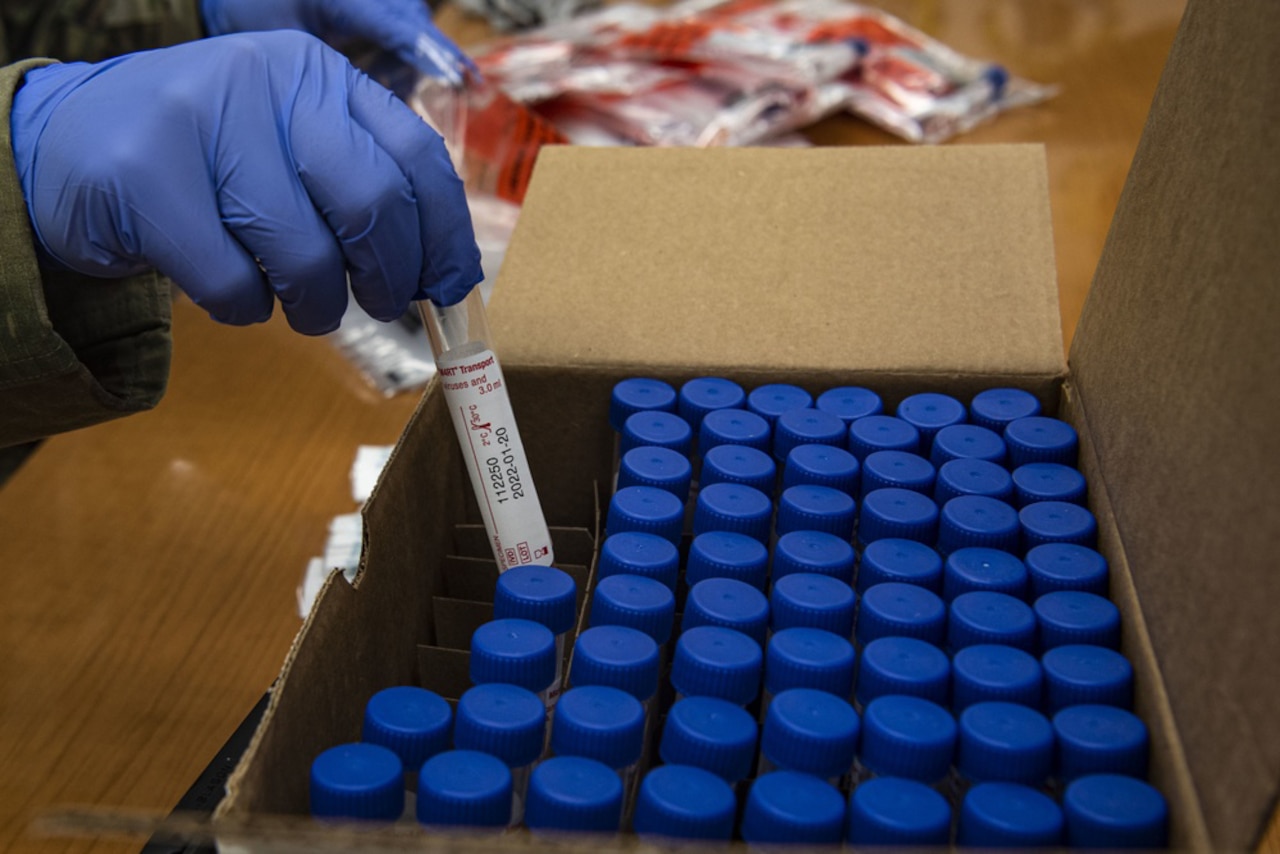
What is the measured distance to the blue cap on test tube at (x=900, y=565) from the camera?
23.8 inches

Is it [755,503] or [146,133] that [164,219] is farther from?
[755,503]

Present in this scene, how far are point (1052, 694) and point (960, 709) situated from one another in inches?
1.7

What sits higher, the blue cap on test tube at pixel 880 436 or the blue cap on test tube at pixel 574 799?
the blue cap on test tube at pixel 574 799

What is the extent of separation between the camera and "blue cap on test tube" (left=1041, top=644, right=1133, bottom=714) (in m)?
0.53

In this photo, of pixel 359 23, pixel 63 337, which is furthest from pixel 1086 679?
pixel 359 23

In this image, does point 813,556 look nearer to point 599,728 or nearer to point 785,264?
point 599,728

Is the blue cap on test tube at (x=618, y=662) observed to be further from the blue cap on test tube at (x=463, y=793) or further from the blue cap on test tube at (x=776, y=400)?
the blue cap on test tube at (x=776, y=400)

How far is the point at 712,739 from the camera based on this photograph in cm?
50

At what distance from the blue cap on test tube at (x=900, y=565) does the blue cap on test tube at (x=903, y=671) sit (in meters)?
0.05

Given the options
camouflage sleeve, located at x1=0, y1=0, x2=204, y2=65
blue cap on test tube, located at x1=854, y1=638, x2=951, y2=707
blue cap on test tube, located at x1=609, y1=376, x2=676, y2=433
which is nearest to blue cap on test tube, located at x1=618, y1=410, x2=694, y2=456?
blue cap on test tube, located at x1=609, y1=376, x2=676, y2=433

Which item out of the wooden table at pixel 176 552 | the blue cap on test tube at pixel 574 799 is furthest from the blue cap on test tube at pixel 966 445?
the wooden table at pixel 176 552

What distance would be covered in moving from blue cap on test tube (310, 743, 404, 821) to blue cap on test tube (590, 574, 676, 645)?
0.13 metres

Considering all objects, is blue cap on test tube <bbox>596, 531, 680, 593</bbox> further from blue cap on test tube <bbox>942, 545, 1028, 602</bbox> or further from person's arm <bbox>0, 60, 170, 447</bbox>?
person's arm <bbox>0, 60, 170, 447</bbox>

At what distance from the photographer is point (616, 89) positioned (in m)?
1.56
